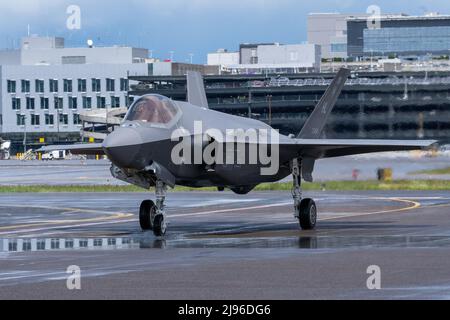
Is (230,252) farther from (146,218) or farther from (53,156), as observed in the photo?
(53,156)

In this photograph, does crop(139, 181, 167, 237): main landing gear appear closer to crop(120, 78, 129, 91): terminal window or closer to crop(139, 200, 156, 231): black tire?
crop(139, 200, 156, 231): black tire

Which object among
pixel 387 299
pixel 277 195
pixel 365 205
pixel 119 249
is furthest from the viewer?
pixel 277 195

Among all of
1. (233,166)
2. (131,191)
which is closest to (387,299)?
(233,166)

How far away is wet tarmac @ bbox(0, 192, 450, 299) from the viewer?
16828 mm

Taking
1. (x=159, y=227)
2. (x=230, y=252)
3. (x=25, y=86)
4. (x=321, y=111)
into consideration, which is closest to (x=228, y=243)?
(x=230, y=252)

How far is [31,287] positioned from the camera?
680 inches

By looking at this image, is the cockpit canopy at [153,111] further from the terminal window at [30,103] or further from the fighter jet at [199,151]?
the terminal window at [30,103]

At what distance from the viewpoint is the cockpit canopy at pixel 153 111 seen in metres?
28.2

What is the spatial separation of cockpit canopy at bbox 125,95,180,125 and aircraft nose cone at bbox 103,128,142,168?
873 mm

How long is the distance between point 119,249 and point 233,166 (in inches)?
242

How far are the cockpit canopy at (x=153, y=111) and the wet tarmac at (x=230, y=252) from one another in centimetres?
301

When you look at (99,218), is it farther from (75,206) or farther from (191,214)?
(75,206)

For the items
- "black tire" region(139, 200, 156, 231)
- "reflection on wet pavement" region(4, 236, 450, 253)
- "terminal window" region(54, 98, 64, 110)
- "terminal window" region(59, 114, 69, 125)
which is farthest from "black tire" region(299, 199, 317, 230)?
"terminal window" region(54, 98, 64, 110)

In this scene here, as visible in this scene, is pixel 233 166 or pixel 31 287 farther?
pixel 233 166
